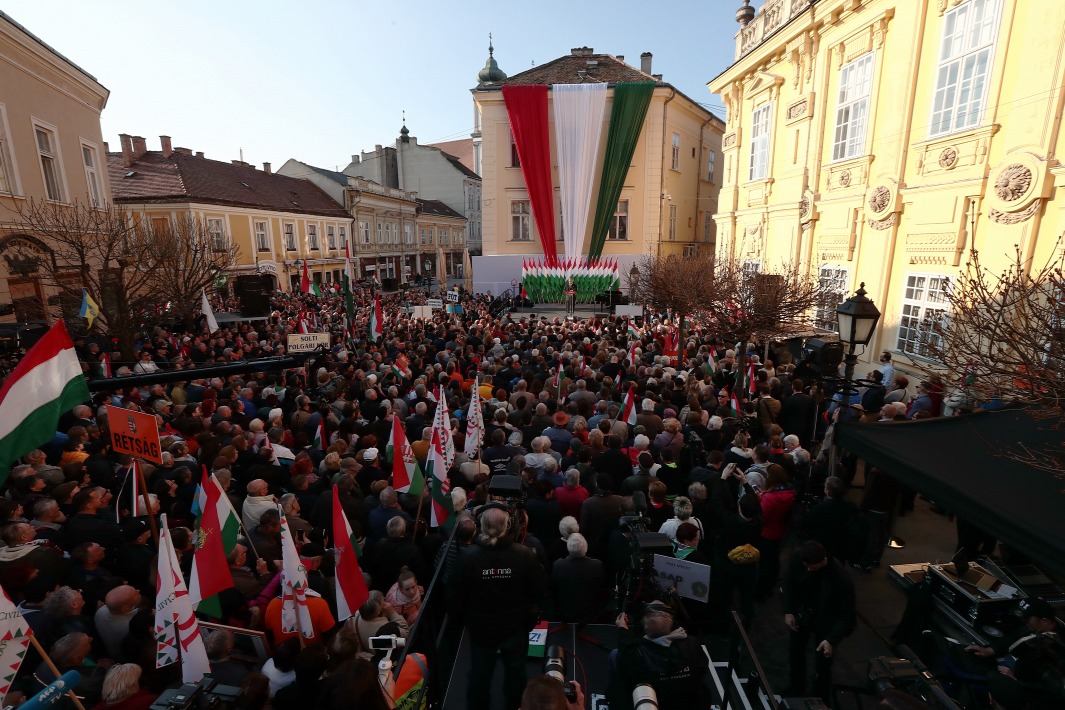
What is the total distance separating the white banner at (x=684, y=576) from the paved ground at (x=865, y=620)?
1.19 meters

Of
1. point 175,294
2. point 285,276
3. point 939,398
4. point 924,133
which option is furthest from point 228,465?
point 285,276

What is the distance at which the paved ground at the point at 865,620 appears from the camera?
487 cm

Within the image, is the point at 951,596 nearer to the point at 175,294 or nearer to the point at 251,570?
the point at 251,570

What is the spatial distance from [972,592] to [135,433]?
787 cm

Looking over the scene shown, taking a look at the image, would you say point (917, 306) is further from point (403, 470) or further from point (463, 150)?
point (463, 150)

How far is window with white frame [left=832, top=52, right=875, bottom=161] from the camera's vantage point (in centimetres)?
1300

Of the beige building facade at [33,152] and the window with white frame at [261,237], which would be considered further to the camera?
the window with white frame at [261,237]

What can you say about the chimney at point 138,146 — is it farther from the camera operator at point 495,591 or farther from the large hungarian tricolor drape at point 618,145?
the camera operator at point 495,591

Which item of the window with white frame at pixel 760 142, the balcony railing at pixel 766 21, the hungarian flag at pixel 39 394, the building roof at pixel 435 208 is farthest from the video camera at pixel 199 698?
the building roof at pixel 435 208

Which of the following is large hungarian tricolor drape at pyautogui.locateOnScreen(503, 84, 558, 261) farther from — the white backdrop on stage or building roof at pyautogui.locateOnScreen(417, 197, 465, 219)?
building roof at pyautogui.locateOnScreen(417, 197, 465, 219)

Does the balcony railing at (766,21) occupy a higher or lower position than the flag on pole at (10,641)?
higher

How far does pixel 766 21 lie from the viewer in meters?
17.8

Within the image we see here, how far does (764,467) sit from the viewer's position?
601 centimetres

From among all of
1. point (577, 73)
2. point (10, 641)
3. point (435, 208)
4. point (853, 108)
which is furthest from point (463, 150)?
point (10, 641)
